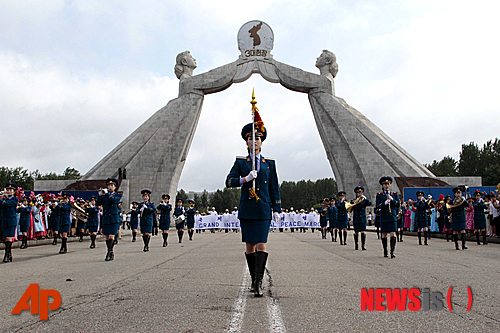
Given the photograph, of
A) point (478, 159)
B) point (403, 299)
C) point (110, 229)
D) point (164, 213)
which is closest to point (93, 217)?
point (164, 213)

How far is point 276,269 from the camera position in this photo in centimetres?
841

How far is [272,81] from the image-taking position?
156 feet

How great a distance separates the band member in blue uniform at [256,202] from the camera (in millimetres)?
5719

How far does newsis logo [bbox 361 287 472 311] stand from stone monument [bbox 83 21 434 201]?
122ft

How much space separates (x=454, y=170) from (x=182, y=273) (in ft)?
268

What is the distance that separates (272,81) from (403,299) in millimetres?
43763

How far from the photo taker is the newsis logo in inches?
193

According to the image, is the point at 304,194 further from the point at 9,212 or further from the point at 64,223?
the point at 9,212

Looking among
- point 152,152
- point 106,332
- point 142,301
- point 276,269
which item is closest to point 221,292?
point 142,301

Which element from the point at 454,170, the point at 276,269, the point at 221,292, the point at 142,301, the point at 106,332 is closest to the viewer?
the point at 106,332

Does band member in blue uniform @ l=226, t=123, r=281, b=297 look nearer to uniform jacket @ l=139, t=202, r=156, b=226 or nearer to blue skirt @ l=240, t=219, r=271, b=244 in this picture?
blue skirt @ l=240, t=219, r=271, b=244

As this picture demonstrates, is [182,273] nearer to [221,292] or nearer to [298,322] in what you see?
[221,292]

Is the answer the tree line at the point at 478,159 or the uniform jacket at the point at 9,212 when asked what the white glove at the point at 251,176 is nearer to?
the uniform jacket at the point at 9,212

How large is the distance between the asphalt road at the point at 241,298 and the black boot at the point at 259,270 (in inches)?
6.6
